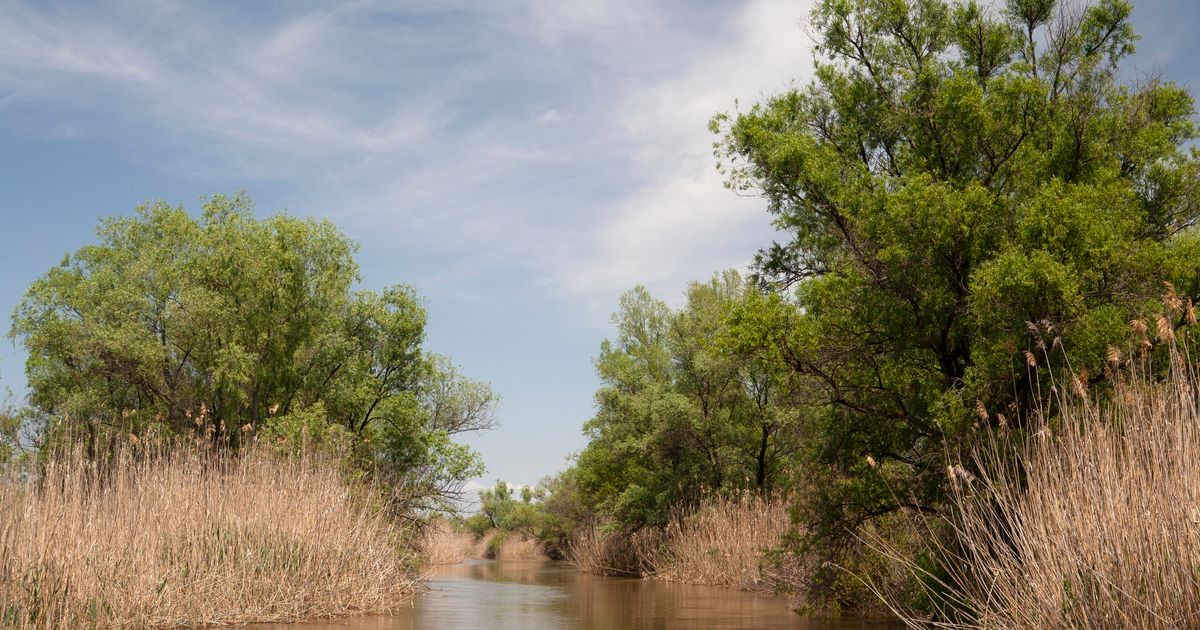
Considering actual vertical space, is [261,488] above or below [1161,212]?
below

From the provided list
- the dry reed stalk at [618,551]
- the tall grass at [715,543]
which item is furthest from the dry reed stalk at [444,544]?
the tall grass at [715,543]

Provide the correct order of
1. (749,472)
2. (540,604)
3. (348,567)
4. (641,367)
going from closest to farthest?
(348,567)
(540,604)
(749,472)
(641,367)

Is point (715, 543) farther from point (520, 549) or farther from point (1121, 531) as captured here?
point (520, 549)

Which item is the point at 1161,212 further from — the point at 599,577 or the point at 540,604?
the point at 599,577

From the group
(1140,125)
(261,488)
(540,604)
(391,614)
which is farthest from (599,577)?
(1140,125)

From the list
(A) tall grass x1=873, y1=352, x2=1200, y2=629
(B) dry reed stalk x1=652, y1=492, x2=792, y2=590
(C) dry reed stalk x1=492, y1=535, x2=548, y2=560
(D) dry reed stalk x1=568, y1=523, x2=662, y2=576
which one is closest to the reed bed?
(C) dry reed stalk x1=492, y1=535, x2=548, y2=560

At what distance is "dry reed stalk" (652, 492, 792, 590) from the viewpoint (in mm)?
24562

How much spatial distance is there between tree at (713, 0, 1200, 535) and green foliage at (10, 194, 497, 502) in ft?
43.9

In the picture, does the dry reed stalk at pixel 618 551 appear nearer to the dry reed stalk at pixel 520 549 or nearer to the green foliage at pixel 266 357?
the green foliage at pixel 266 357

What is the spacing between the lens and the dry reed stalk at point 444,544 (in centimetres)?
2777

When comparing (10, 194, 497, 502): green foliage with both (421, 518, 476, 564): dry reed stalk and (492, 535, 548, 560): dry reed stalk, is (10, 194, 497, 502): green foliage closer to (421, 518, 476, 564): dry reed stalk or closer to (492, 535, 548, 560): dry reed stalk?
(421, 518, 476, 564): dry reed stalk

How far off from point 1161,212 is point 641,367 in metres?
23.9

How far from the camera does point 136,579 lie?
11.8 meters

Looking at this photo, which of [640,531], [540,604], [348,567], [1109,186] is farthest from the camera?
[640,531]
